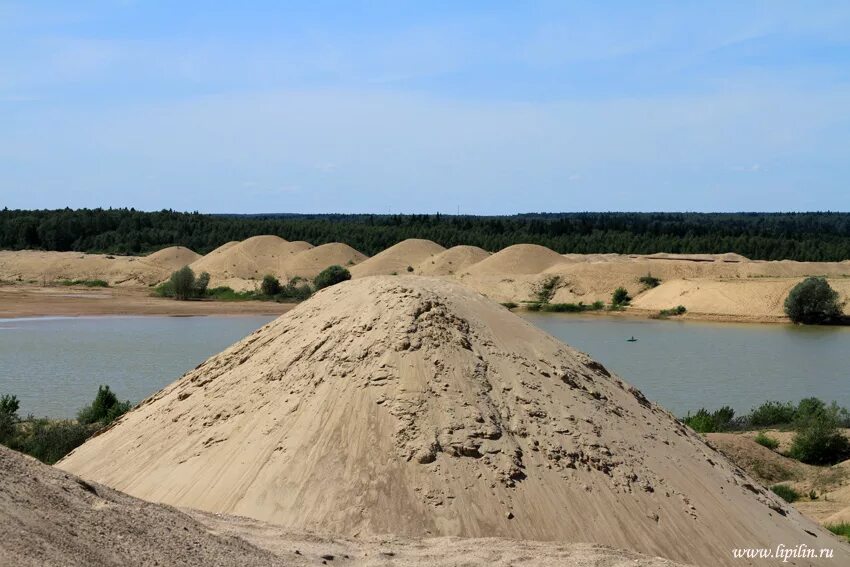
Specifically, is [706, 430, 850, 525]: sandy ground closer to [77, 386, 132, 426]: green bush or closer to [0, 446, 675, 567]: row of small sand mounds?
[0, 446, 675, 567]: row of small sand mounds

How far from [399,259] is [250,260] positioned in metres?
9.62

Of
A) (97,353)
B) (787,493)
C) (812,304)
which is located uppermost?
(812,304)

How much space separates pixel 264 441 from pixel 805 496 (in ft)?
29.9

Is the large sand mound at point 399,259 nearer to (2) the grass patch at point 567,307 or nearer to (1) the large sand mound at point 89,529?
(2) the grass patch at point 567,307

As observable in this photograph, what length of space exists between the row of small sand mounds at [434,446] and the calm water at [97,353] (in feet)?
36.2

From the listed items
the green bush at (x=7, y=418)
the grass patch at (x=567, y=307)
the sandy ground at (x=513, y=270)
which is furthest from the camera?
the grass patch at (x=567, y=307)

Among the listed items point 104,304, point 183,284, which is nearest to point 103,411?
point 104,304

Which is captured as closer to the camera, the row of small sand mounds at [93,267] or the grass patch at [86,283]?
the grass patch at [86,283]

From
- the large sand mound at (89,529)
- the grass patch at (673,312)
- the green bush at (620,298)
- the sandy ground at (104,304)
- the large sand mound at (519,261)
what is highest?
the large sand mound at (89,529)

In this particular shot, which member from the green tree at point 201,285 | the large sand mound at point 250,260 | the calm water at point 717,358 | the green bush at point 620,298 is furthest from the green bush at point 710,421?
the large sand mound at point 250,260

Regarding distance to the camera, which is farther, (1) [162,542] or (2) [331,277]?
(2) [331,277]

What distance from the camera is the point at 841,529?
11891mm

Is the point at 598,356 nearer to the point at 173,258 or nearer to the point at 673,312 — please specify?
the point at 673,312

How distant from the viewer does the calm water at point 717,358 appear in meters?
25.1
